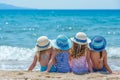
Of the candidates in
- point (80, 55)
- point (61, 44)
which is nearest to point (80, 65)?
point (80, 55)

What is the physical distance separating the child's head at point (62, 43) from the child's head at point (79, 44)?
0.12 m

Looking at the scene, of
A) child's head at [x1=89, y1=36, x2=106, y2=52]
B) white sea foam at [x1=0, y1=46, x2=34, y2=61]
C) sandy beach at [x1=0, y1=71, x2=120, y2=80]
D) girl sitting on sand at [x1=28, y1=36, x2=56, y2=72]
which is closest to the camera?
Result: sandy beach at [x1=0, y1=71, x2=120, y2=80]

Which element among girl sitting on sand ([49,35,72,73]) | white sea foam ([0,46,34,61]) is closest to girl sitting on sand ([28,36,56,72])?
girl sitting on sand ([49,35,72,73])

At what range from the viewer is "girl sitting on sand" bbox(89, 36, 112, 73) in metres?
5.73

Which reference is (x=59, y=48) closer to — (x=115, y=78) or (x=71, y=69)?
(x=71, y=69)

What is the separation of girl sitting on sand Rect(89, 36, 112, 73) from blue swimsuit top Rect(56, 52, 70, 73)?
1.53 feet

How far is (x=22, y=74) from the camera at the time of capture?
5664 millimetres

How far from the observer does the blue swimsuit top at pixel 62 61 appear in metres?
5.87

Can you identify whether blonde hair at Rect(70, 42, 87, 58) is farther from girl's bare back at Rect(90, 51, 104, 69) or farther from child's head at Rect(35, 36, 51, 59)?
child's head at Rect(35, 36, 51, 59)

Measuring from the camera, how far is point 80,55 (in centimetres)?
585

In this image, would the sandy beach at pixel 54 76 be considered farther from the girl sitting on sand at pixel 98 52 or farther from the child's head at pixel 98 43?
the child's head at pixel 98 43

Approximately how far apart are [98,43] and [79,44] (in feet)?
1.11

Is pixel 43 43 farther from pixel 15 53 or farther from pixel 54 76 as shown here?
pixel 15 53

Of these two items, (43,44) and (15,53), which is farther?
(15,53)
